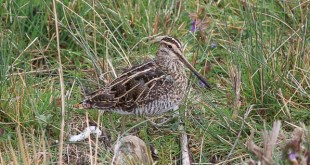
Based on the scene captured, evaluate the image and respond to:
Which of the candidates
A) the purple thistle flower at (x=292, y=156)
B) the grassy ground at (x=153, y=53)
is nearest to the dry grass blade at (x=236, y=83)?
the grassy ground at (x=153, y=53)

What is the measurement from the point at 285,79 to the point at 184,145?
764 mm

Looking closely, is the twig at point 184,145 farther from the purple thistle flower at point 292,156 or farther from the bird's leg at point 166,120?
the purple thistle flower at point 292,156

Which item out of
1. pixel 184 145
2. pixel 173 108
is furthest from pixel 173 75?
pixel 184 145

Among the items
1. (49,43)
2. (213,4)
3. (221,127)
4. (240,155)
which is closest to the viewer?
(240,155)

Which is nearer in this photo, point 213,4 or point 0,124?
point 0,124

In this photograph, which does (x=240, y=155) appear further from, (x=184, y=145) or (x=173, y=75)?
(x=173, y=75)

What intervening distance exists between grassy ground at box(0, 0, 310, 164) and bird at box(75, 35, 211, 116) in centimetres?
10

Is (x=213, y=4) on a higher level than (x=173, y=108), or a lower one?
higher

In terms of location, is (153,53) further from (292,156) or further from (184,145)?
(292,156)

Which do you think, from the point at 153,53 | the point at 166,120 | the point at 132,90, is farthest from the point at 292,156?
the point at 153,53

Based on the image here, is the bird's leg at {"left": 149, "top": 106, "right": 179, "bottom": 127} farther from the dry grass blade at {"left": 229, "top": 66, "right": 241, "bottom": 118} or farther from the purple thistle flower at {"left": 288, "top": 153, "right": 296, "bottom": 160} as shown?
the purple thistle flower at {"left": 288, "top": 153, "right": 296, "bottom": 160}

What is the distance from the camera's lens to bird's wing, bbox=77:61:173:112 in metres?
4.76

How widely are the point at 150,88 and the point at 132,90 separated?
0.11 meters

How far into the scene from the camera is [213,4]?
614cm
